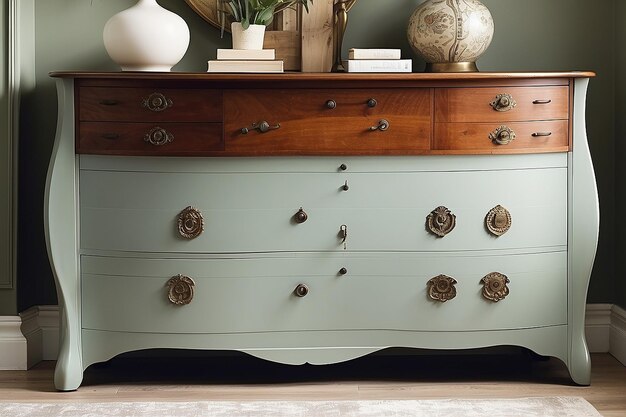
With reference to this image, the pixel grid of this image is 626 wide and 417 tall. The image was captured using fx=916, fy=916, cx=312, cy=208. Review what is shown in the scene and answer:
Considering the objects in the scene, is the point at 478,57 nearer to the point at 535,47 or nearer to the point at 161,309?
the point at 535,47

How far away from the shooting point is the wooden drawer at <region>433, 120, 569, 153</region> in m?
2.66

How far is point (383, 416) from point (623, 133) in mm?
1331

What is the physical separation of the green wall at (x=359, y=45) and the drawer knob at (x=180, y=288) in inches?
27.8

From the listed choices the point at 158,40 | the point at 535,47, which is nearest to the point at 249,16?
the point at 158,40

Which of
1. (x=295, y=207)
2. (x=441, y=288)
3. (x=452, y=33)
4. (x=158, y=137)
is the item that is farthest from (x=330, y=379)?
(x=452, y=33)

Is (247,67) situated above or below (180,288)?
→ above

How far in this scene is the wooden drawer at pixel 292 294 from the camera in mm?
2691

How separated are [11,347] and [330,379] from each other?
3.50 feet

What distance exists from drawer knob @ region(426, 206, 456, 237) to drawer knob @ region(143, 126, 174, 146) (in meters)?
0.79

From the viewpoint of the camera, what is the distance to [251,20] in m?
2.96

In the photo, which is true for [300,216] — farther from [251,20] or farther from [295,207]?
[251,20]

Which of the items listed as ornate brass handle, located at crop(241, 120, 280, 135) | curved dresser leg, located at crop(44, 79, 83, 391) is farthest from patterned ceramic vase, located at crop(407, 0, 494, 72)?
curved dresser leg, located at crop(44, 79, 83, 391)

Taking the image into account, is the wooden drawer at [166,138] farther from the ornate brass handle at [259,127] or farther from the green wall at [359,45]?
the green wall at [359,45]

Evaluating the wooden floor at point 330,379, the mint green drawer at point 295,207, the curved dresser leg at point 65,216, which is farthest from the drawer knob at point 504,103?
the curved dresser leg at point 65,216
